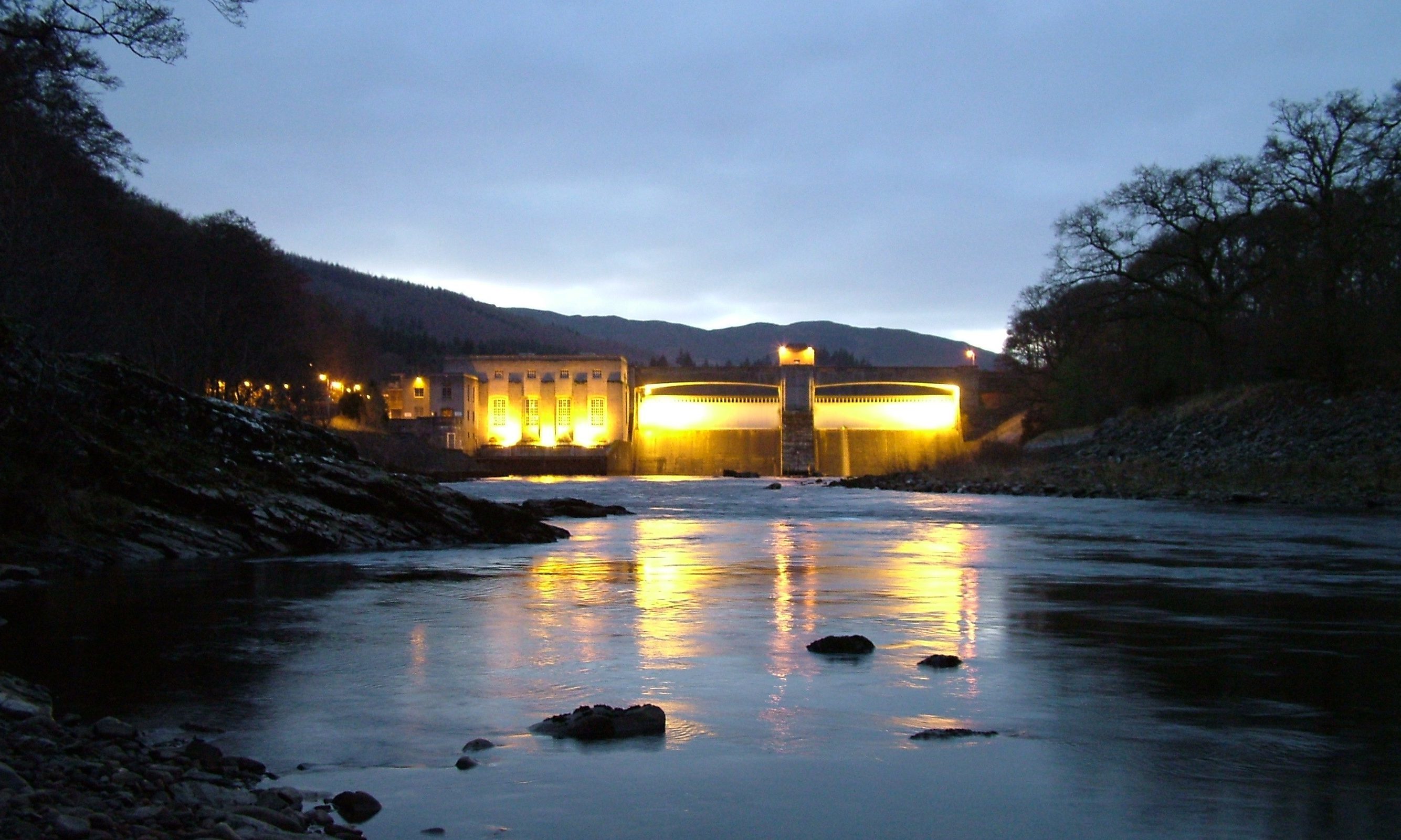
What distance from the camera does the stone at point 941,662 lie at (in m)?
8.98

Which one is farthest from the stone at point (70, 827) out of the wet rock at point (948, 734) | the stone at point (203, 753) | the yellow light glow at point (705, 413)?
the yellow light glow at point (705, 413)

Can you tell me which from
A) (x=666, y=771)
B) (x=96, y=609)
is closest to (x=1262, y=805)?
(x=666, y=771)

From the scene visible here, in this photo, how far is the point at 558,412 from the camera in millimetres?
109875

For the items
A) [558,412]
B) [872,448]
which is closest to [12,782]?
[872,448]

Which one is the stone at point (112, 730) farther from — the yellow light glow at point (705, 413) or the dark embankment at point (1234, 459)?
the yellow light glow at point (705, 413)

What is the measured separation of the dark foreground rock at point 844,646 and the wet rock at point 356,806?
16.0 ft

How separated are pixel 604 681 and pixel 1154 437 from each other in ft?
166

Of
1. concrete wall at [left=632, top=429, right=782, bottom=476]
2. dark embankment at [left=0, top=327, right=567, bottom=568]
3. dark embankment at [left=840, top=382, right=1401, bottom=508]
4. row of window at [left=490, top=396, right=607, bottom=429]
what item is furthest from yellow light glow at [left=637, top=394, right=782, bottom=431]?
dark embankment at [left=0, top=327, right=567, bottom=568]

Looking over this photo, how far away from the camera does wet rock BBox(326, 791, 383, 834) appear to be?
5262 millimetres

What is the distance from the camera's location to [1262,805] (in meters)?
5.39

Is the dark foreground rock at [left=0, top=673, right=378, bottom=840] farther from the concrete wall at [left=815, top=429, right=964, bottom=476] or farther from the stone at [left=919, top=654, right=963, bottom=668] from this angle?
the concrete wall at [left=815, top=429, right=964, bottom=476]

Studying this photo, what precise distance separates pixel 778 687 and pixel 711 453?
3449 inches

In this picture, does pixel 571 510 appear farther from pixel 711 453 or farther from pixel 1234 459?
pixel 711 453

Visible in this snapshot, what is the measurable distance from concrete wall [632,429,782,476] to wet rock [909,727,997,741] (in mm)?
85358
